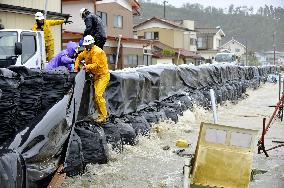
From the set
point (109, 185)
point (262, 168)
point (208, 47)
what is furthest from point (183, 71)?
point (208, 47)

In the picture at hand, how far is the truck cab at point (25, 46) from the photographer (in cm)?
1013

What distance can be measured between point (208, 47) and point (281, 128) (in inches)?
2184

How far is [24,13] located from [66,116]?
13.1m

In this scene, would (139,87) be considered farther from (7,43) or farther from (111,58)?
(111,58)

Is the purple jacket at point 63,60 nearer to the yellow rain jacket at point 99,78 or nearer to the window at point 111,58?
the yellow rain jacket at point 99,78

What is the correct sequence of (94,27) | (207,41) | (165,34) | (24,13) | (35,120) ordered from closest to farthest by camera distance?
(35,120), (94,27), (24,13), (165,34), (207,41)

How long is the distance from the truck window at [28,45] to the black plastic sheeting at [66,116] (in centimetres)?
234

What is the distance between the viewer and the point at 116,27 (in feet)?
104

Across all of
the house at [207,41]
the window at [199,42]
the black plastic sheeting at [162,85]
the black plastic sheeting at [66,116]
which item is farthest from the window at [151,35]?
the black plastic sheeting at [66,116]

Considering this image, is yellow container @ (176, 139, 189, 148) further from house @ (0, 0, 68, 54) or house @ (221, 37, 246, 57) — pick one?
house @ (221, 37, 246, 57)

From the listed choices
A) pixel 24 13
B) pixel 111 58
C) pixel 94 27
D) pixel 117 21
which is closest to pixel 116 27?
pixel 117 21

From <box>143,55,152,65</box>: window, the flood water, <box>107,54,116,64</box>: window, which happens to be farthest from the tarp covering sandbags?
<box>143,55,152,65</box>: window

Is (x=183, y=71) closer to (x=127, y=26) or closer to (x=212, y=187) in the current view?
(x=212, y=187)

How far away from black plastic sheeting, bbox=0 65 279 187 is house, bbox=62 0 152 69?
1494 centimetres
